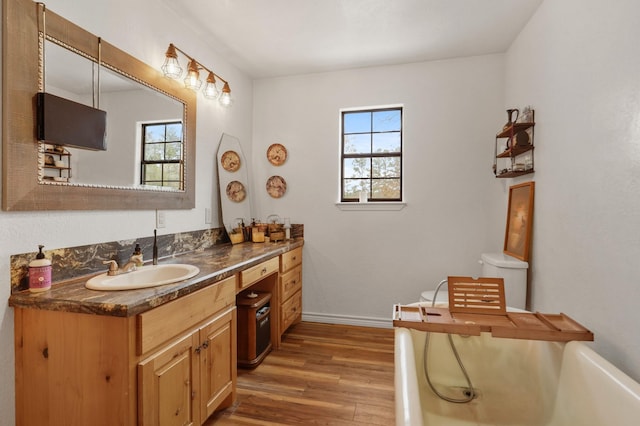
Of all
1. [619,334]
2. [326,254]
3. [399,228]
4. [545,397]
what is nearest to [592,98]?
[619,334]

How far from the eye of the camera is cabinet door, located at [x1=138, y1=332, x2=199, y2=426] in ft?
4.17

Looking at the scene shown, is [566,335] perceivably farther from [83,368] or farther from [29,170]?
[29,170]

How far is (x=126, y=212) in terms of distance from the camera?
190 centimetres

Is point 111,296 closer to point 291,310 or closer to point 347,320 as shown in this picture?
point 291,310

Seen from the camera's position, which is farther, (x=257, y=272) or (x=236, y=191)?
(x=236, y=191)

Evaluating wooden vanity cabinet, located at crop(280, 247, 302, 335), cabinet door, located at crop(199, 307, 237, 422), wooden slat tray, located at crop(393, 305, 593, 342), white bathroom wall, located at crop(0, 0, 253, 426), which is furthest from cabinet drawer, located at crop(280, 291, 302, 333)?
wooden slat tray, located at crop(393, 305, 593, 342)

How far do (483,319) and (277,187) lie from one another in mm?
2445

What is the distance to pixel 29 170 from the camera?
1.38m

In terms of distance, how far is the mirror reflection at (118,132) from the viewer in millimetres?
1503

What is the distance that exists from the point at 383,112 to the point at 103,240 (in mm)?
2749

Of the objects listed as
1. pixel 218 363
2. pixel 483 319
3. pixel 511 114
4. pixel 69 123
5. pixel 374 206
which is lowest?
pixel 218 363

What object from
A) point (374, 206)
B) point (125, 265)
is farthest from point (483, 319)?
point (125, 265)

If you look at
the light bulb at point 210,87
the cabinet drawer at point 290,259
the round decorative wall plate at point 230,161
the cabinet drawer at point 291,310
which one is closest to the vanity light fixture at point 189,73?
the light bulb at point 210,87

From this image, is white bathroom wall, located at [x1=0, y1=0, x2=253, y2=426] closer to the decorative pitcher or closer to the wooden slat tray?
the wooden slat tray
